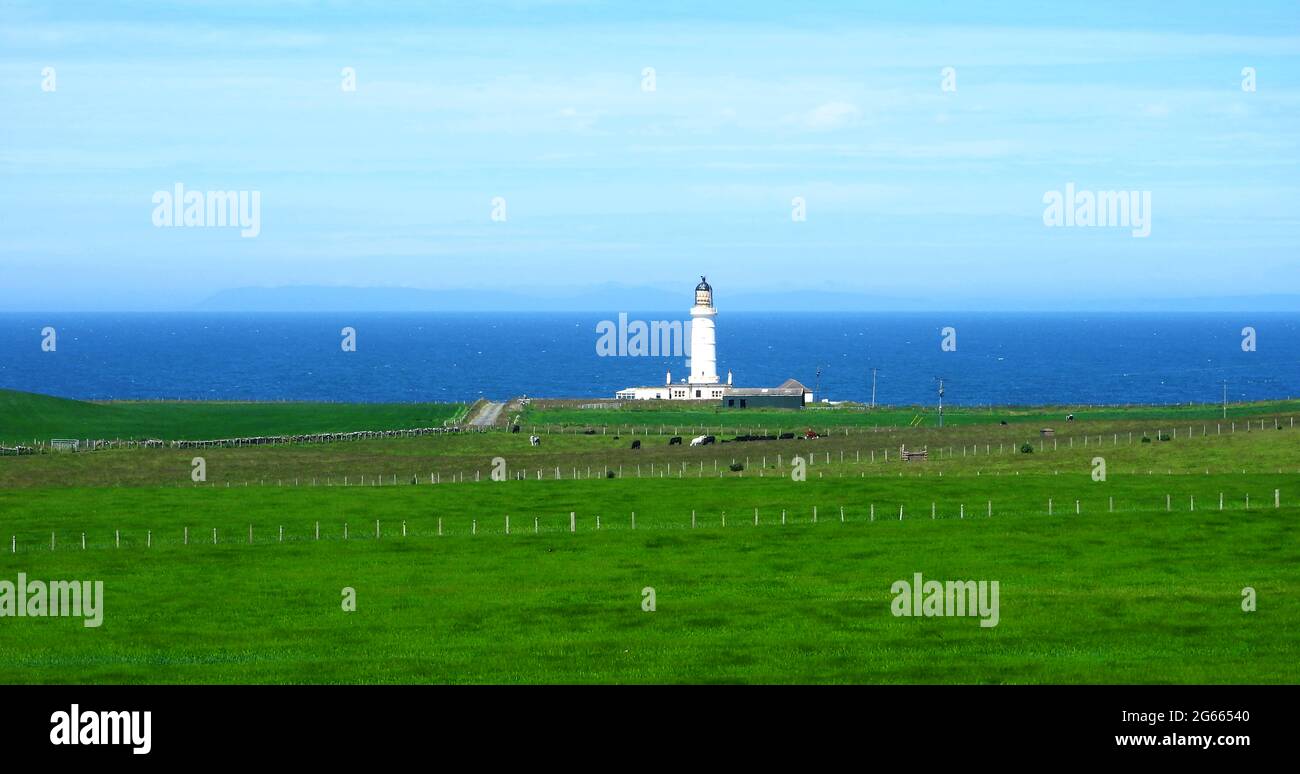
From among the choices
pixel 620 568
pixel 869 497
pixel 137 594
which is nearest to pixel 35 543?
pixel 137 594

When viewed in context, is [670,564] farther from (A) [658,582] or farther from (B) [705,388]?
(B) [705,388]

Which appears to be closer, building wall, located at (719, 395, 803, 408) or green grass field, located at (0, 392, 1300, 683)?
green grass field, located at (0, 392, 1300, 683)

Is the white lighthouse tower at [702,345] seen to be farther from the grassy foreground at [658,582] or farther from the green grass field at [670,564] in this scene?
the grassy foreground at [658,582]

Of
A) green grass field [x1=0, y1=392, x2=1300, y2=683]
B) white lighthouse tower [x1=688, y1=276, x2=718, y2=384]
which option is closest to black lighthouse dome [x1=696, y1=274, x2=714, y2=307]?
white lighthouse tower [x1=688, y1=276, x2=718, y2=384]

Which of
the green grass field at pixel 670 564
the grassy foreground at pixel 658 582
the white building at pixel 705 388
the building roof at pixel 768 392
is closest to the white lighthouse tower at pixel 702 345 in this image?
the white building at pixel 705 388

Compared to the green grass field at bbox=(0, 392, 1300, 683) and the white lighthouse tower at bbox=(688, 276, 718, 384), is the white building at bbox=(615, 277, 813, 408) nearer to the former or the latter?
the white lighthouse tower at bbox=(688, 276, 718, 384)
